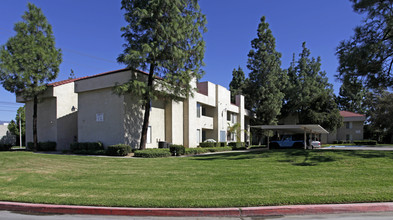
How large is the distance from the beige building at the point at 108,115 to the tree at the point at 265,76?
43.5ft

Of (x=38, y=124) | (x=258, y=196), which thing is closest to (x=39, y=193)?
(x=258, y=196)

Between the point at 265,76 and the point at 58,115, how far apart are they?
29.8 metres

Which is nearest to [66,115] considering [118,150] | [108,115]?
[108,115]

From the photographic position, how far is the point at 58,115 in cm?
2495

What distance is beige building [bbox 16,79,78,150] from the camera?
2489 centimetres

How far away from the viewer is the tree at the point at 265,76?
1652 inches

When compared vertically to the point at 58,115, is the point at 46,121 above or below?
below

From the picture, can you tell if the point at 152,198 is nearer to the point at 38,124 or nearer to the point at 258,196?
the point at 258,196

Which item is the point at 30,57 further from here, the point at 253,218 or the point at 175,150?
the point at 253,218

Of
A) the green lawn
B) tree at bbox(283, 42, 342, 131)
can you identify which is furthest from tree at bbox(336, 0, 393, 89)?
tree at bbox(283, 42, 342, 131)

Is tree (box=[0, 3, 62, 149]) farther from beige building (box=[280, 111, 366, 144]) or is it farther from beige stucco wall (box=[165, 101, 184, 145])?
beige building (box=[280, 111, 366, 144])

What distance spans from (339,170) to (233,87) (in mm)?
49569

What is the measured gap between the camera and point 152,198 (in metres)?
7.21

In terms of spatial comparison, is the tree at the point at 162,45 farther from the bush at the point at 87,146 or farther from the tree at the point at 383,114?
the tree at the point at 383,114
